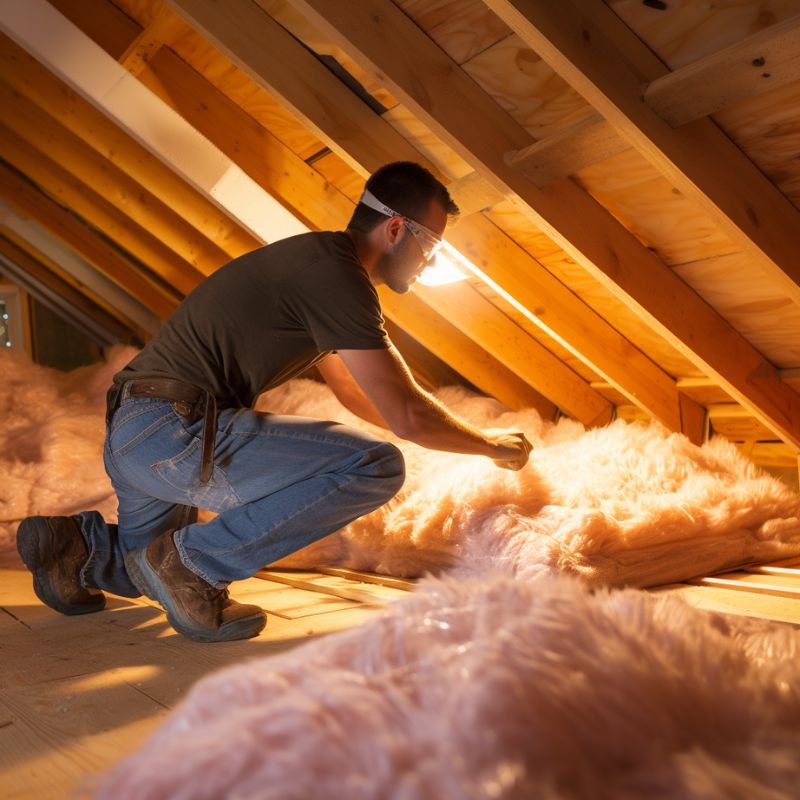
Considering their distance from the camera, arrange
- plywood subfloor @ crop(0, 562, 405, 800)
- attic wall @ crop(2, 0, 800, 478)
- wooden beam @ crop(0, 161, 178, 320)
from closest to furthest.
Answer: plywood subfloor @ crop(0, 562, 405, 800)
attic wall @ crop(2, 0, 800, 478)
wooden beam @ crop(0, 161, 178, 320)

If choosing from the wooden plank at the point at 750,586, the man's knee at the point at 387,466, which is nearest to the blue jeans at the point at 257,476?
the man's knee at the point at 387,466

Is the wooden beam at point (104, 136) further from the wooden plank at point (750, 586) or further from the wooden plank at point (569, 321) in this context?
the wooden plank at point (750, 586)

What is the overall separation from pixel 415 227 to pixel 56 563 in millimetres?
1250

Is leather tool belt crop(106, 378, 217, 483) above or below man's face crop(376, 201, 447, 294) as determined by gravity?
below

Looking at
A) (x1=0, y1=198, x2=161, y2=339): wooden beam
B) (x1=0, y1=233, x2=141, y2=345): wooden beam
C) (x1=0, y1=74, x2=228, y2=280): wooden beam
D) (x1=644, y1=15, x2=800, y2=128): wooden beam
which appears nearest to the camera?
(x1=644, y1=15, x2=800, y2=128): wooden beam

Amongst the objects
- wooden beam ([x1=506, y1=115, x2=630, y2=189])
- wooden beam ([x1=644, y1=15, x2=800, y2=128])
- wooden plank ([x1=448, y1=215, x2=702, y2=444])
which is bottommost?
wooden plank ([x1=448, y1=215, x2=702, y2=444])

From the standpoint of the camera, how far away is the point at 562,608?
3.02 feet

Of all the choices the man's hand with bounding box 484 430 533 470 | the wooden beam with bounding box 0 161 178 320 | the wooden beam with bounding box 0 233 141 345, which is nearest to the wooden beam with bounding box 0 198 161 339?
the wooden beam with bounding box 0 161 178 320

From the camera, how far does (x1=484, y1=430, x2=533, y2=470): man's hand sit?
6.65 ft

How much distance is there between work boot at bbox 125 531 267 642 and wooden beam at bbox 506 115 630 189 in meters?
1.21

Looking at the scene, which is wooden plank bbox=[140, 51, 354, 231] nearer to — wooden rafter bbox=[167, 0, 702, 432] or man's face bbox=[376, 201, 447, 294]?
wooden rafter bbox=[167, 0, 702, 432]

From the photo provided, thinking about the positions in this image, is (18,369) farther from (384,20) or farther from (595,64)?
(595,64)

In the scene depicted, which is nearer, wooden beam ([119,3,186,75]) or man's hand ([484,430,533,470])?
man's hand ([484,430,533,470])

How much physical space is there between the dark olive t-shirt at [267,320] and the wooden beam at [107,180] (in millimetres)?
1696
